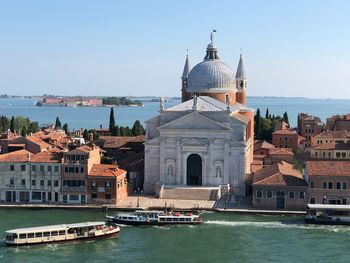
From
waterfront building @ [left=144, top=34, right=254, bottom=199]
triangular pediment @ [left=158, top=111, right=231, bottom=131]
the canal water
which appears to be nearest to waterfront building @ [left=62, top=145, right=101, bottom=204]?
the canal water

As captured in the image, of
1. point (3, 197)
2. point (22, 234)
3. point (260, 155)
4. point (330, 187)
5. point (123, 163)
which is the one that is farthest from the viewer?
point (260, 155)

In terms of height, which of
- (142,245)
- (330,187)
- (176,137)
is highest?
(176,137)

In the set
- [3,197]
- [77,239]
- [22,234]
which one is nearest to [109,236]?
[77,239]

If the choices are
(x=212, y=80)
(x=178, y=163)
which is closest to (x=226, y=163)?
(x=178, y=163)

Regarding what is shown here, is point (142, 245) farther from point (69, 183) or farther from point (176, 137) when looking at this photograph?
point (176, 137)

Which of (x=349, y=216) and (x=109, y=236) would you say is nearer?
(x=109, y=236)

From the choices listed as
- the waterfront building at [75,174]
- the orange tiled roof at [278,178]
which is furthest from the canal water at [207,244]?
the waterfront building at [75,174]

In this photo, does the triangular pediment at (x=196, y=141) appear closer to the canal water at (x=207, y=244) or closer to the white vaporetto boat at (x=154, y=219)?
the canal water at (x=207, y=244)
